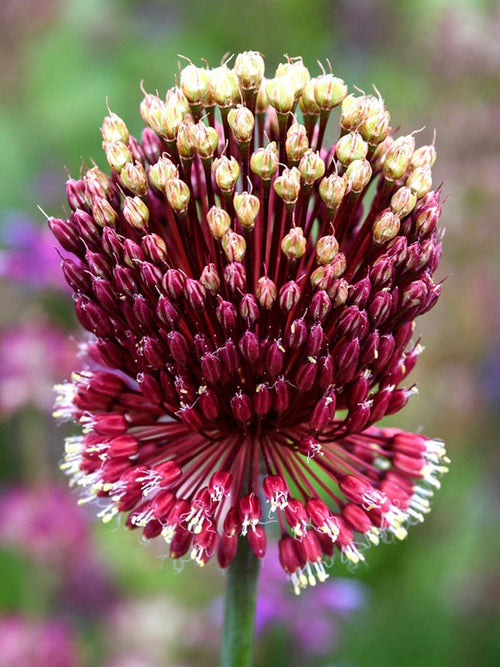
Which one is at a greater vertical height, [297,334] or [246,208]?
[246,208]

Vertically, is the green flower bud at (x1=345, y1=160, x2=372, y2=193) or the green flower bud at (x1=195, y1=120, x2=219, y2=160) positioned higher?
the green flower bud at (x1=195, y1=120, x2=219, y2=160)

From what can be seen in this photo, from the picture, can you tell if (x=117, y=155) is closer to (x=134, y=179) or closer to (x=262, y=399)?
(x=134, y=179)

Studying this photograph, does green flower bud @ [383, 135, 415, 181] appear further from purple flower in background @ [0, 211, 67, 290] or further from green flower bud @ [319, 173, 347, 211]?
purple flower in background @ [0, 211, 67, 290]

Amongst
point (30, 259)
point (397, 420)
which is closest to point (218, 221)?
point (30, 259)

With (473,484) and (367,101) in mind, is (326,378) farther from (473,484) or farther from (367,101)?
(473,484)

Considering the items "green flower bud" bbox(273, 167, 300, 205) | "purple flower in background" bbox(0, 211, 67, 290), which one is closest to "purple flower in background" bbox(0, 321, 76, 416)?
"purple flower in background" bbox(0, 211, 67, 290)

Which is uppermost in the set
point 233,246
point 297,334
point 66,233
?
point 66,233
